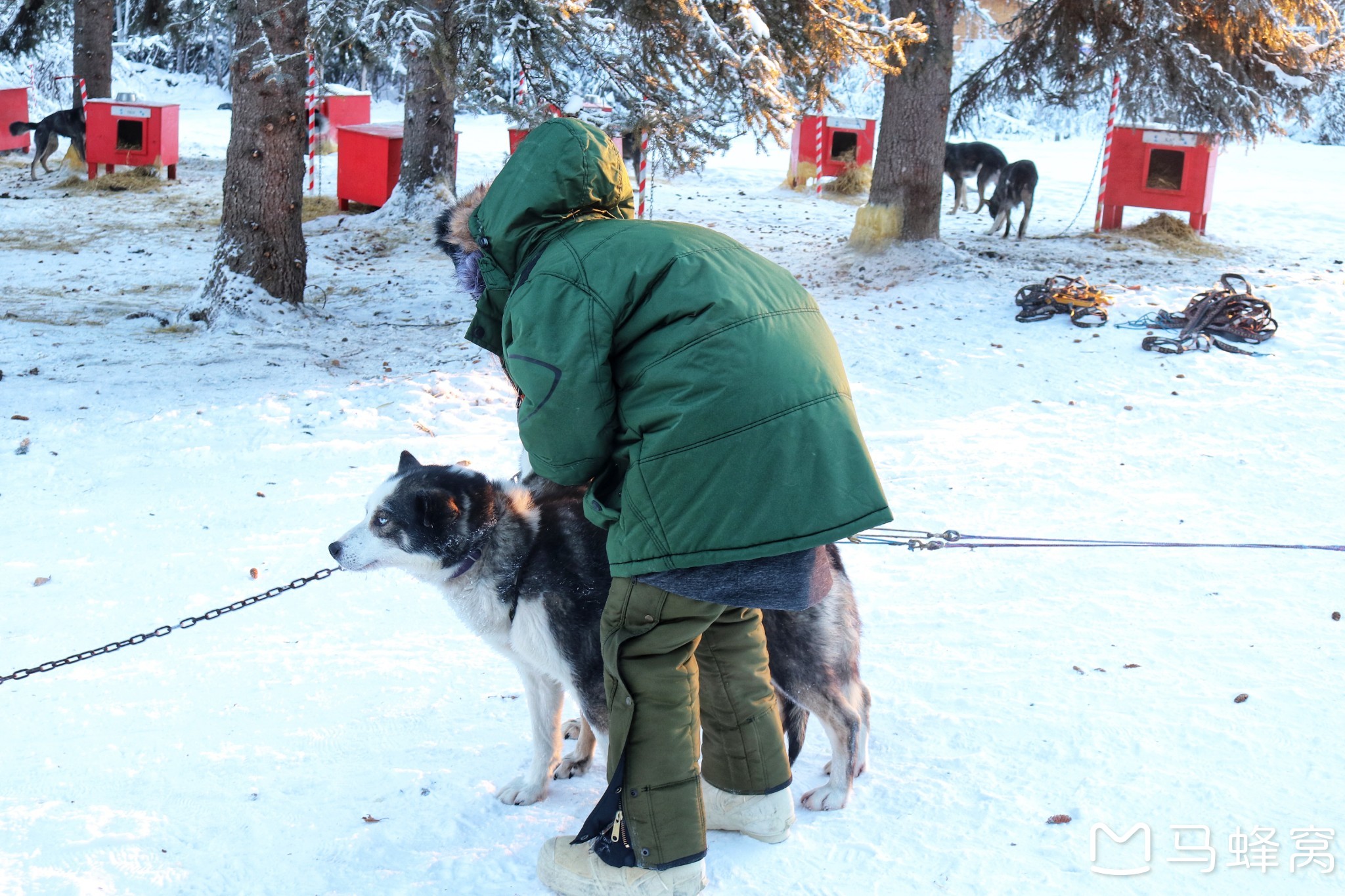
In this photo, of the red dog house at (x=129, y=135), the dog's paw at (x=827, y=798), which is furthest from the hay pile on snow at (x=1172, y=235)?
the red dog house at (x=129, y=135)

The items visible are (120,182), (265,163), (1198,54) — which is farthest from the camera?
(120,182)

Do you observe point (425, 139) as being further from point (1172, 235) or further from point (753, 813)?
point (753, 813)

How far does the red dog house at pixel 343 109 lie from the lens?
21078mm

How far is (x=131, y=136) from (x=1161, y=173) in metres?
14.8

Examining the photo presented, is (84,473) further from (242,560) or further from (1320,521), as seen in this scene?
(1320,521)

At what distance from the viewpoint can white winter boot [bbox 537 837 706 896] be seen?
255 centimetres

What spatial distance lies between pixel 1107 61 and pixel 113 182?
13.5 meters

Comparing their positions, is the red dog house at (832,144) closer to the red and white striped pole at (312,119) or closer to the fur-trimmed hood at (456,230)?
the red and white striped pole at (312,119)

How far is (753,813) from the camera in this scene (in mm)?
2740

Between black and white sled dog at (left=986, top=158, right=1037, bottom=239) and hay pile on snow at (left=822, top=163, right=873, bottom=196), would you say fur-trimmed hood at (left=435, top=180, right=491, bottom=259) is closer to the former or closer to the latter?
black and white sled dog at (left=986, top=158, right=1037, bottom=239)

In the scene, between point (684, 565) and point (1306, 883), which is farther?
point (1306, 883)

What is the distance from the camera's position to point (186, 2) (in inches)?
624

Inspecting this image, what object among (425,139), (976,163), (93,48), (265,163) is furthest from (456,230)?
(93,48)

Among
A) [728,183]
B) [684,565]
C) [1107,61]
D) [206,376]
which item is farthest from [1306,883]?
[728,183]
